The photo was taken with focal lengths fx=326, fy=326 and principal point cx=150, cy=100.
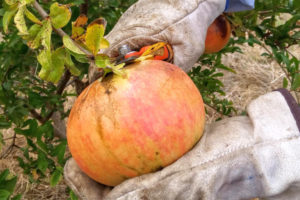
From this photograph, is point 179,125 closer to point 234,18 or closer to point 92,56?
point 92,56

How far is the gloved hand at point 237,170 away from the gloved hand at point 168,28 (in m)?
0.45

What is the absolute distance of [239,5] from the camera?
1.58 metres

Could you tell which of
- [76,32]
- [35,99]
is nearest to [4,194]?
[35,99]

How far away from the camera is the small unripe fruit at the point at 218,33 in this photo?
178 cm

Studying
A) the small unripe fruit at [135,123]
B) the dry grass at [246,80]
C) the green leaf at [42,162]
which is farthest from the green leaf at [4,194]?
the dry grass at [246,80]

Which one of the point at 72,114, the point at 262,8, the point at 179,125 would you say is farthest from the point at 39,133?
the point at 262,8

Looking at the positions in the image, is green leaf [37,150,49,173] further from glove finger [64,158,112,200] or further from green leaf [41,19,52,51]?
green leaf [41,19,52,51]

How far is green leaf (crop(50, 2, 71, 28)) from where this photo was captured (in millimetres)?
830

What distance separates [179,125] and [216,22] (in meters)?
1.05

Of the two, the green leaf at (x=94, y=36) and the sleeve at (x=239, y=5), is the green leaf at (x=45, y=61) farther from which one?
the sleeve at (x=239, y=5)

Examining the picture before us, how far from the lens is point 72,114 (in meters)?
1.03

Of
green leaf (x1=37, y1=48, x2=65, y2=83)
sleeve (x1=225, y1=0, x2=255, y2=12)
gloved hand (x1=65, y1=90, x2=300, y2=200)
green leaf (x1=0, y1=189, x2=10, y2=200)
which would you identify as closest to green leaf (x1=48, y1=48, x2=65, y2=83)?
green leaf (x1=37, y1=48, x2=65, y2=83)

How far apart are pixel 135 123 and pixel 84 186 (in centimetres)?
35

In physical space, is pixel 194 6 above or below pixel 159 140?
above
